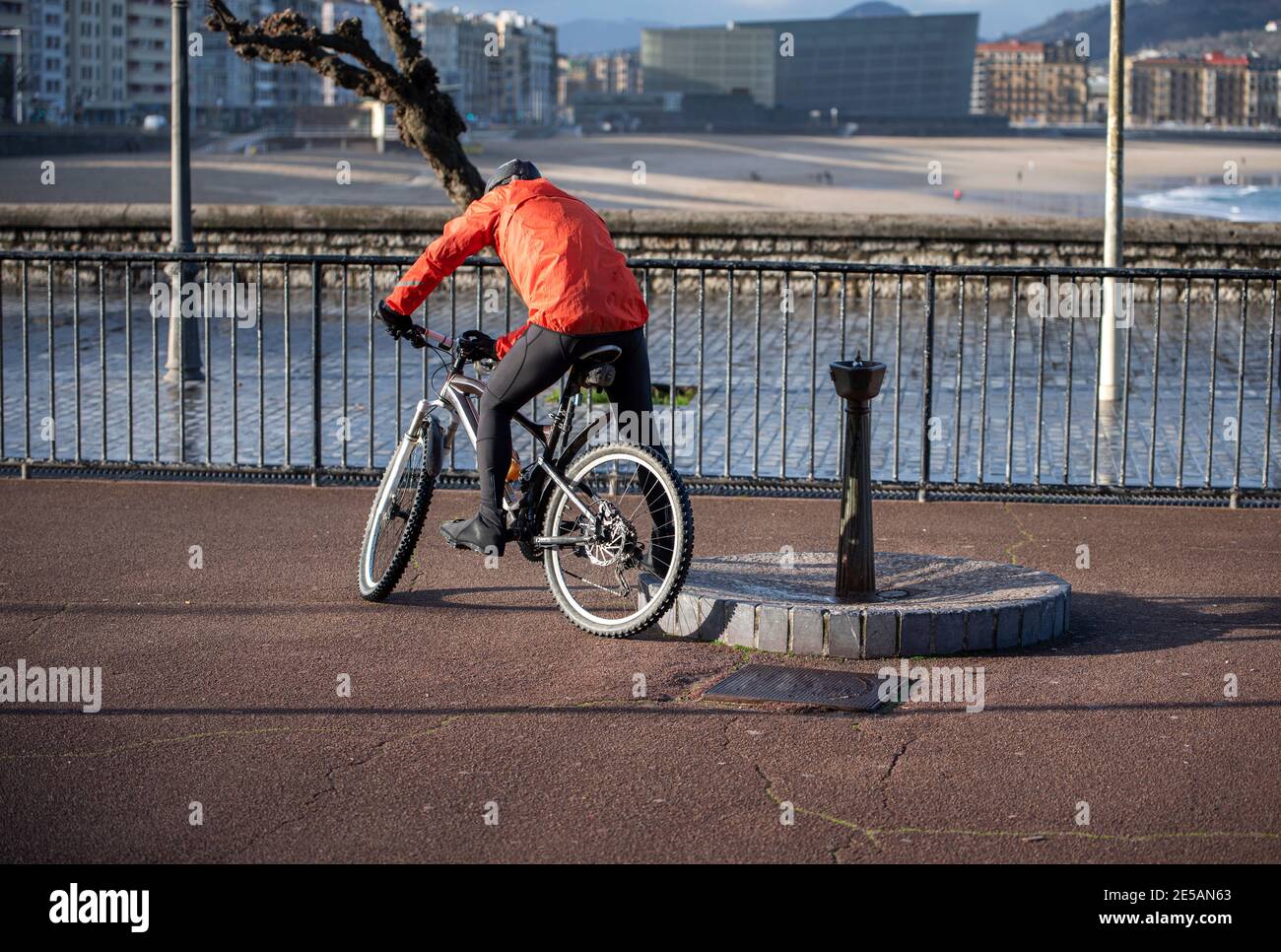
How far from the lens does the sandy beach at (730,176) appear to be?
39125mm

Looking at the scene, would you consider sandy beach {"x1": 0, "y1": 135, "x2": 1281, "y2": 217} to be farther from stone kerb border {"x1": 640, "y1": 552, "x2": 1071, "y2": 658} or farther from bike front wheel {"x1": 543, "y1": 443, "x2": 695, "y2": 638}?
bike front wheel {"x1": 543, "y1": 443, "x2": 695, "y2": 638}

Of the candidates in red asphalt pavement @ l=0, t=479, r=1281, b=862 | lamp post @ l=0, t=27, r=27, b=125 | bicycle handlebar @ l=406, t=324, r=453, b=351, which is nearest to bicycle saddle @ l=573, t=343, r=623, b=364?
bicycle handlebar @ l=406, t=324, r=453, b=351

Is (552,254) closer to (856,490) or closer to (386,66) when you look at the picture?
(856,490)

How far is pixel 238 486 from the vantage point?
404 inches

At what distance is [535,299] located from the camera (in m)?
6.60

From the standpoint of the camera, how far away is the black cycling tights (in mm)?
6656

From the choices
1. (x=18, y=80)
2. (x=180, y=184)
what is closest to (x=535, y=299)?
(x=180, y=184)

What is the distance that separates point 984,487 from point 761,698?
13.8 ft

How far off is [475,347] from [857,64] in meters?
197

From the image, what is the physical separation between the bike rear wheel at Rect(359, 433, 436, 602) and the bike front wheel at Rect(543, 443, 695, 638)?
635 mm
